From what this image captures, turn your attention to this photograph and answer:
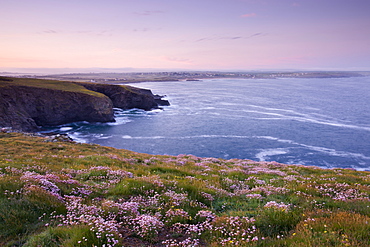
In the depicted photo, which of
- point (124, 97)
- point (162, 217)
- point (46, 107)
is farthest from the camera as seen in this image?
point (124, 97)

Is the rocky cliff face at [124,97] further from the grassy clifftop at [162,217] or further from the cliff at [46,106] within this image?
the grassy clifftop at [162,217]

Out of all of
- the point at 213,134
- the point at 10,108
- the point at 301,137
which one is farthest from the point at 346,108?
the point at 10,108

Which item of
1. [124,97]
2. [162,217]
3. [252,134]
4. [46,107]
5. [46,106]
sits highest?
[124,97]

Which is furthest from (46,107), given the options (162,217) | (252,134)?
(162,217)

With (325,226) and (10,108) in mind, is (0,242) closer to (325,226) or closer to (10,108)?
(325,226)

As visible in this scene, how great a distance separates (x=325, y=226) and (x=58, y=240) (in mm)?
6852

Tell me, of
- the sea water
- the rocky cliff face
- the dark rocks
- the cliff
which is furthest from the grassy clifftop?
the rocky cliff face

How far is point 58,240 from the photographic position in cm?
556

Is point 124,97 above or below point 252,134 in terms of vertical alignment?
above

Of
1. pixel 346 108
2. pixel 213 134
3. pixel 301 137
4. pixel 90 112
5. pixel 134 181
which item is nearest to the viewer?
pixel 134 181

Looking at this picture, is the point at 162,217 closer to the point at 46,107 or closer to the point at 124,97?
the point at 46,107

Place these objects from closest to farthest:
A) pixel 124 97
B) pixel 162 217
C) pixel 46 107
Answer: pixel 162 217 < pixel 46 107 < pixel 124 97

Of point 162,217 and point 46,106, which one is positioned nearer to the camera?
point 162,217

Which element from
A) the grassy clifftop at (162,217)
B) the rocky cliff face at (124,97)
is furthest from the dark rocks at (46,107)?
the grassy clifftop at (162,217)
